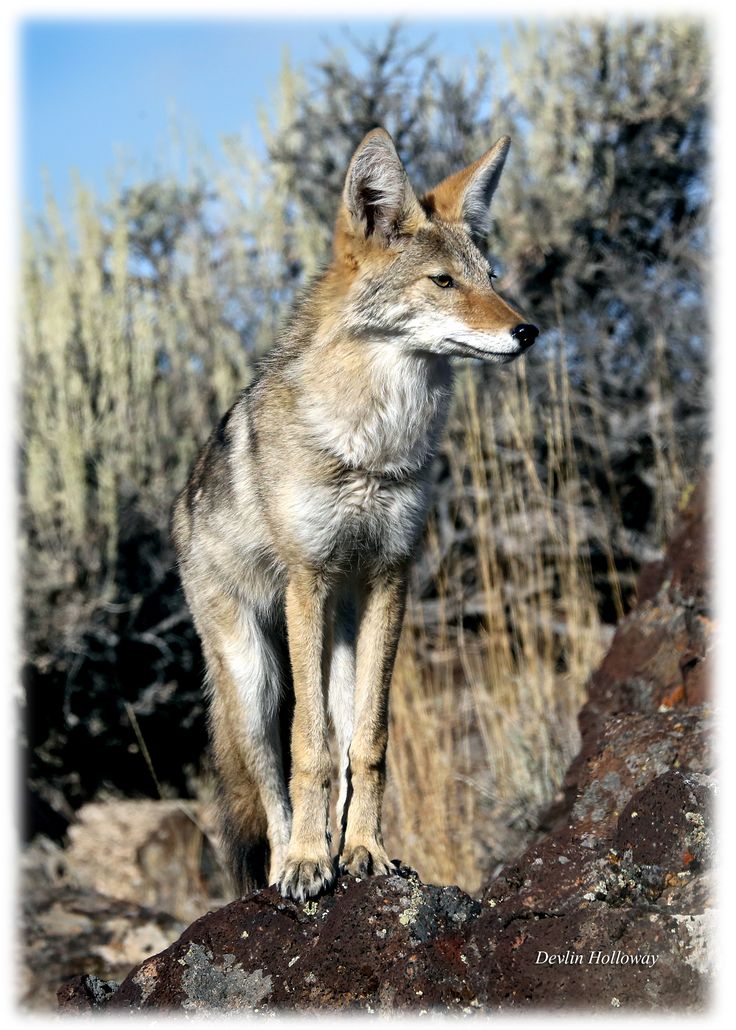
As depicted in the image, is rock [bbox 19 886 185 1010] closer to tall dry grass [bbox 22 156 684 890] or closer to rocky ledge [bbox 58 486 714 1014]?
tall dry grass [bbox 22 156 684 890]

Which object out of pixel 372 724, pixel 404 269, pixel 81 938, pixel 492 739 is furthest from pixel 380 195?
pixel 81 938

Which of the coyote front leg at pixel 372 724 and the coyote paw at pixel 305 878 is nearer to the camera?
the coyote paw at pixel 305 878

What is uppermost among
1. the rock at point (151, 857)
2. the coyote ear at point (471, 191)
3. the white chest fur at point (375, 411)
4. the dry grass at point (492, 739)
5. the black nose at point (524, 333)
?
the coyote ear at point (471, 191)

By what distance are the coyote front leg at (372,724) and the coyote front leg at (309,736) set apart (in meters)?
0.11

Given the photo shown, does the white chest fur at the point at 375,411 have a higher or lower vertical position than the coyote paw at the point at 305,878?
higher

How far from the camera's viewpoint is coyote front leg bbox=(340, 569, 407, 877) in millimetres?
3379

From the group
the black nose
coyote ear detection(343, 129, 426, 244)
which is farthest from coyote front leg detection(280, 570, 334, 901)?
coyote ear detection(343, 129, 426, 244)

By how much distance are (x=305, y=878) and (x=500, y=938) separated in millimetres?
654

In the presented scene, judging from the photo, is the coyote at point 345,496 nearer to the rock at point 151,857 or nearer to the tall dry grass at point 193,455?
the tall dry grass at point 193,455

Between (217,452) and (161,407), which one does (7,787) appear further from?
(217,452)

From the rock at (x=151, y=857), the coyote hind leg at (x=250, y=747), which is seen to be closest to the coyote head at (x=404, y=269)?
the coyote hind leg at (x=250, y=747)

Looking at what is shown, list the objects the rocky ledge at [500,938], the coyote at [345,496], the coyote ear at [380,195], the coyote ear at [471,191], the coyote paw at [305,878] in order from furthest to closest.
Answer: the coyote ear at [471,191]
the coyote ear at [380,195]
the coyote at [345,496]
the coyote paw at [305,878]
the rocky ledge at [500,938]

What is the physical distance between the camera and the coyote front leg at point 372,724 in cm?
338

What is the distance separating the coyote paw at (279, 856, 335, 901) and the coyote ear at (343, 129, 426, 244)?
2.06m
